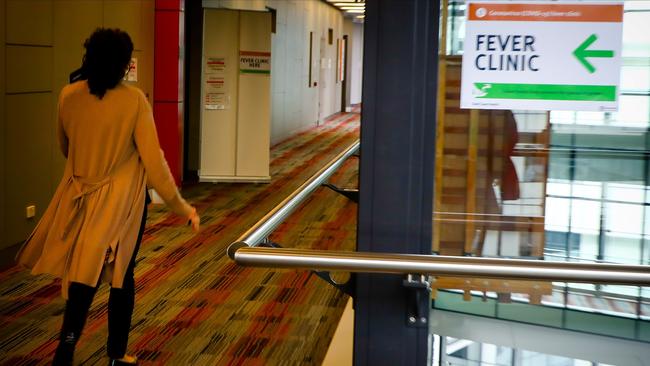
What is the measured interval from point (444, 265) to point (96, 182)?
2.33 meters

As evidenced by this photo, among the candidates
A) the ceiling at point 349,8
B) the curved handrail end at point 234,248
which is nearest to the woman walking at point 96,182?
the curved handrail end at point 234,248

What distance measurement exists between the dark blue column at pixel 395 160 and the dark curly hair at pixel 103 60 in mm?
1880

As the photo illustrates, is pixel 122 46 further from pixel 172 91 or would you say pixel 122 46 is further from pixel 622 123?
pixel 172 91

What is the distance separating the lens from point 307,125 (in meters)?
21.9

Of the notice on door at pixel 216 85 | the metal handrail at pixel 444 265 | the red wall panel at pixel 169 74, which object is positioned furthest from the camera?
the notice on door at pixel 216 85

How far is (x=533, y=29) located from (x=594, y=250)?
0.54 m

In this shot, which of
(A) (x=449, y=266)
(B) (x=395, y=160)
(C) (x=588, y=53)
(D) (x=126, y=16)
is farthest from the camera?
(D) (x=126, y=16)

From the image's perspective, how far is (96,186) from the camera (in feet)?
12.7

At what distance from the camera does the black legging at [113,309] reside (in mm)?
3914

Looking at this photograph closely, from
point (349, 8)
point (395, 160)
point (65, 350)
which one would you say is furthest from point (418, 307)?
point (349, 8)

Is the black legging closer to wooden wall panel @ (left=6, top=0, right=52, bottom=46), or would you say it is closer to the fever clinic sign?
the fever clinic sign

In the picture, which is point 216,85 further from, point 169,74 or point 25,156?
point 25,156

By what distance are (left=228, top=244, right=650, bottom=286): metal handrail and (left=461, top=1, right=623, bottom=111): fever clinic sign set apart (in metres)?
0.44

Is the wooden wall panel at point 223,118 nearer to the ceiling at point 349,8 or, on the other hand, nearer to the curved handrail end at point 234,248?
the curved handrail end at point 234,248
